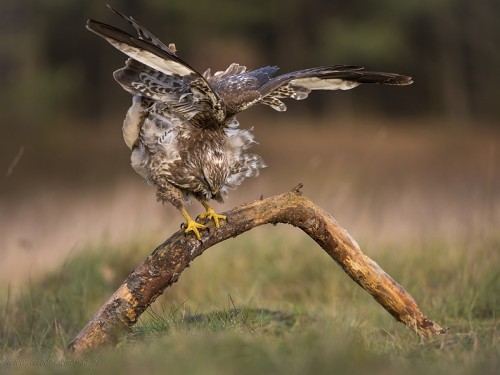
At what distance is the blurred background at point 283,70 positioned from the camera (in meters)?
22.2

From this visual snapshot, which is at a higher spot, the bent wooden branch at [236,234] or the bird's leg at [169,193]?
the bird's leg at [169,193]

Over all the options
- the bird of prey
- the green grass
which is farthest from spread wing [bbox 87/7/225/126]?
the green grass

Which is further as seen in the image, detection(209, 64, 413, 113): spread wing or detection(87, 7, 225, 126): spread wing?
detection(209, 64, 413, 113): spread wing

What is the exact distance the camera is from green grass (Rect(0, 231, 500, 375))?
3.58 m

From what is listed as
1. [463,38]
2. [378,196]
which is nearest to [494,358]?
[378,196]

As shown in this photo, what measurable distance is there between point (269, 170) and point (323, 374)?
1572cm

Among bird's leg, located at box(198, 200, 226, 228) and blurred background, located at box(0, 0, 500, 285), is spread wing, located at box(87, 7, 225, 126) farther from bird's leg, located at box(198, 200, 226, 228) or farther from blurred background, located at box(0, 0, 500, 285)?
blurred background, located at box(0, 0, 500, 285)

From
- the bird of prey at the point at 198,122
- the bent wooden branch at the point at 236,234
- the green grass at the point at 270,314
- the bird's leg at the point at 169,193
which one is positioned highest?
the bird of prey at the point at 198,122

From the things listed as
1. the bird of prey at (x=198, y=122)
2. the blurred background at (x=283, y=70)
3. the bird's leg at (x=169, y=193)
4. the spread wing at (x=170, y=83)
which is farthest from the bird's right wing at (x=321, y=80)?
the blurred background at (x=283, y=70)

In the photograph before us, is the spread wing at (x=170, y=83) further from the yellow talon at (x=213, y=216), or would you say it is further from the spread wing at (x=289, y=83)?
the yellow talon at (x=213, y=216)

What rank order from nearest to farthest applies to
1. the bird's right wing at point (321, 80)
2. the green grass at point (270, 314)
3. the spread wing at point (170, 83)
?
the green grass at point (270, 314)
the spread wing at point (170, 83)
the bird's right wing at point (321, 80)

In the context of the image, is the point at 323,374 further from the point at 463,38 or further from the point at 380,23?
the point at 463,38

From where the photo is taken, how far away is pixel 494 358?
385 centimetres

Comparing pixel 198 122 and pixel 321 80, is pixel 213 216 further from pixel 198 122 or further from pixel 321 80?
pixel 321 80
